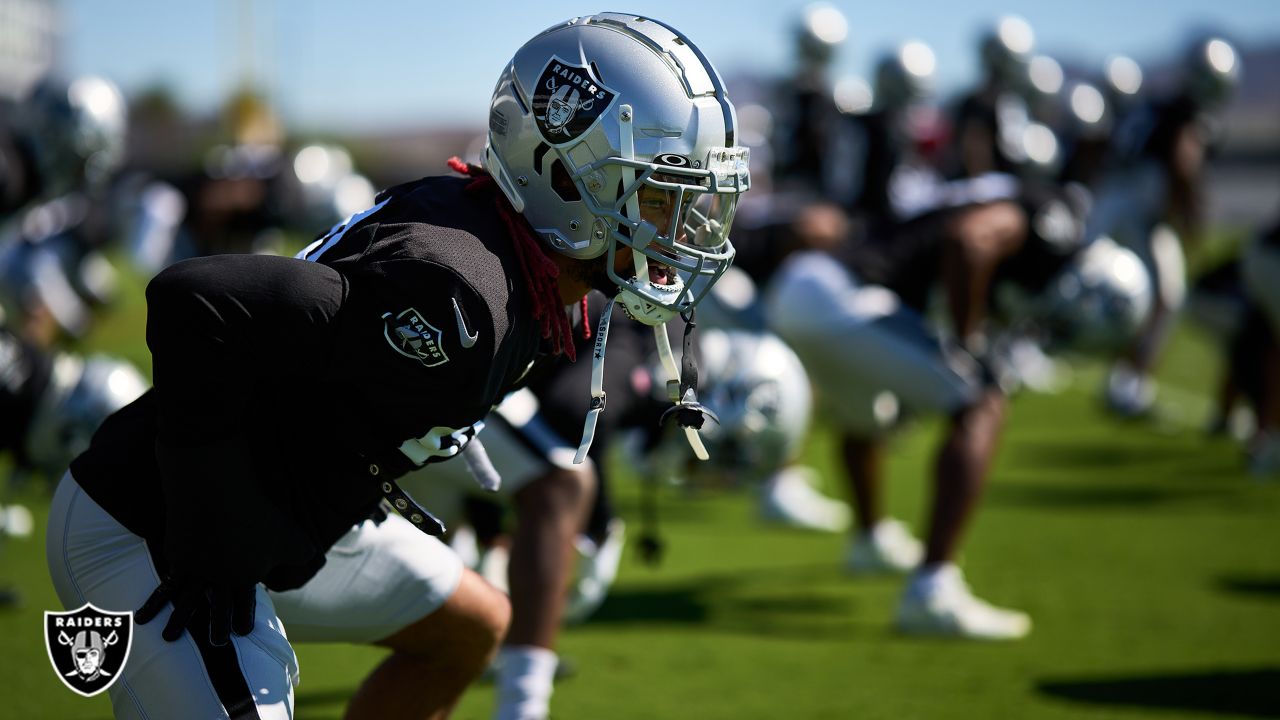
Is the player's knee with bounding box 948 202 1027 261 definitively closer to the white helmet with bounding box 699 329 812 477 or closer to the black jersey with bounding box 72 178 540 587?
the white helmet with bounding box 699 329 812 477

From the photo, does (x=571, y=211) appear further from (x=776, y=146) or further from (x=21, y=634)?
(x=776, y=146)

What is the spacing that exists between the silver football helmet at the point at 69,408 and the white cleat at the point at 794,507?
138 inches

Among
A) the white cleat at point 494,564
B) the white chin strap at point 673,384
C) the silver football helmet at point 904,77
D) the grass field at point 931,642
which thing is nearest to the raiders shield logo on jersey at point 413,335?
the white chin strap at point 673,384

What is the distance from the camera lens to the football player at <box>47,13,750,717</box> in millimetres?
2178

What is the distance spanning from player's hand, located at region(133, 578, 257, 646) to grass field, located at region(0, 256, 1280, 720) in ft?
6.03

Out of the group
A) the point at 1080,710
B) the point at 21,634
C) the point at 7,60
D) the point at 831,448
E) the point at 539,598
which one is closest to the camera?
the point at 539,598

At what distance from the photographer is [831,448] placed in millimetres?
10023

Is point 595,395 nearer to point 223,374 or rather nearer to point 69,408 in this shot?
point 223,374

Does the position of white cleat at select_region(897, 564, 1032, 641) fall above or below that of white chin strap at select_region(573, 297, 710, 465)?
below

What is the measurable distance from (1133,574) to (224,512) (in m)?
4.93

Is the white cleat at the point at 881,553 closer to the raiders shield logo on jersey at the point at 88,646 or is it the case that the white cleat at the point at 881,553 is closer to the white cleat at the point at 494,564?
the white cleat at the point at 494,564

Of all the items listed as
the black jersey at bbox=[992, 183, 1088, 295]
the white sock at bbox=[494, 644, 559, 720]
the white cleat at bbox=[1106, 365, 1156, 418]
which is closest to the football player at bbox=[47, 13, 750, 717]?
the white sock at bbox=[494, 644, 559, 720]

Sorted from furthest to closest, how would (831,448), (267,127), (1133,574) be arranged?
(267,127) → (831,448) → (1133,574)

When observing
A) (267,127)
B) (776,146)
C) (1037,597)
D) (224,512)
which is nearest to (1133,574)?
(1037,597)
